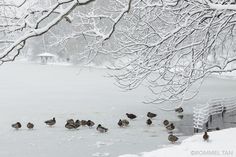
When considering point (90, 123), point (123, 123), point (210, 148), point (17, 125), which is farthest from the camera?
point (123, 123)

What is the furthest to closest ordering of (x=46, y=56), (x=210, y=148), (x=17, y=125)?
(x=46, y=56)
(x=17, y=125)
(x=210, y=148)

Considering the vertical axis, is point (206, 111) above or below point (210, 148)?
below

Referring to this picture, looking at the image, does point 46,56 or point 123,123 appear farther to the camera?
point 46,56

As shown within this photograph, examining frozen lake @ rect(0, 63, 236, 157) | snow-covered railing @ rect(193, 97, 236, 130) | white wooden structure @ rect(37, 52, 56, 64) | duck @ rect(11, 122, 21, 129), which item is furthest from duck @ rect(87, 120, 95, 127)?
white wooden structure @ rect(37, 52, 56, 64)

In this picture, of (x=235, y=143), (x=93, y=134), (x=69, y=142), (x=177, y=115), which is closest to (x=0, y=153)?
(x=69, y=142)

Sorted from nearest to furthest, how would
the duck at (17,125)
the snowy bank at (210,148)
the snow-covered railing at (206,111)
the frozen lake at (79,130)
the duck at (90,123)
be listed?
the snowy bank at (210,148) → the frozen lake at (79,130) → the duck at (17,125) → the duck at (90,123) → the snow-covered railing at (206,111)

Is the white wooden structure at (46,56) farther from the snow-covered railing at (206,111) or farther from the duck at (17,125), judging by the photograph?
the duck at (17,125)

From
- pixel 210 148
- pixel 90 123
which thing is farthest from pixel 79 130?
pixel 210 148

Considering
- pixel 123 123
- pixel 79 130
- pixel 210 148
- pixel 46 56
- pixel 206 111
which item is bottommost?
pixel 79 130

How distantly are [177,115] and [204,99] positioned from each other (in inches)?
248

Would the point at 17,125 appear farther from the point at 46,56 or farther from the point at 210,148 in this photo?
the point at 46,56

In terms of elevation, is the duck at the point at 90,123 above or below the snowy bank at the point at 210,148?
below

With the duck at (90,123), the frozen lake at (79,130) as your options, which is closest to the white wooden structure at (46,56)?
the frozen lake at (79,130)

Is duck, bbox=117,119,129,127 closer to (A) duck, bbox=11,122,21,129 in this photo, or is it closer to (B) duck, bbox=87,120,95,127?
(B) duck, bbox=87,120,95,127
